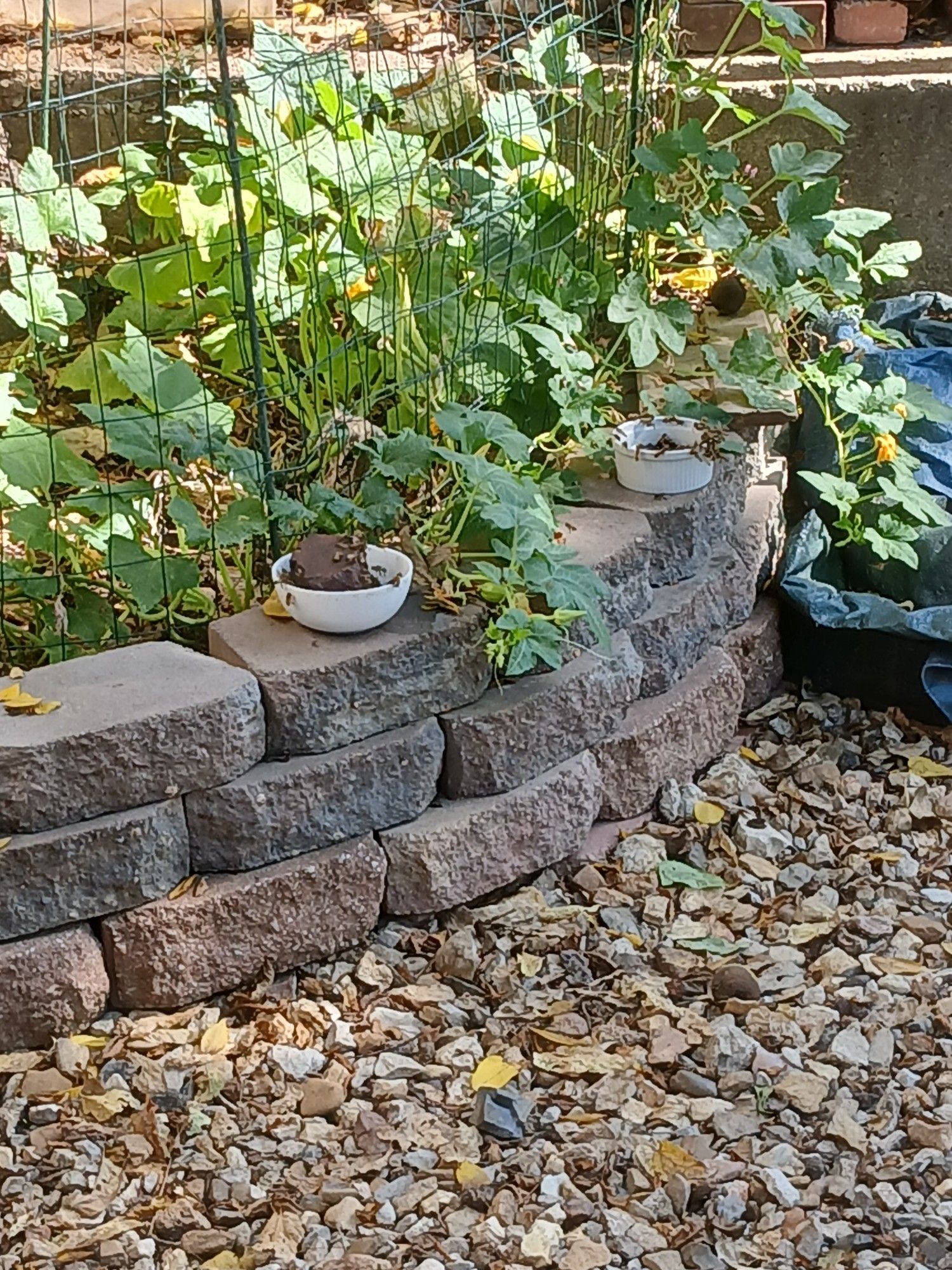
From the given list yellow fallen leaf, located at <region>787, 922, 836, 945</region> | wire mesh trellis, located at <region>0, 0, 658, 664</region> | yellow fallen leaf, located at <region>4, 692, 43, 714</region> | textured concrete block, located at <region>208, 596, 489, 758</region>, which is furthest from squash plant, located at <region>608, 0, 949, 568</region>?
yellow fallen leaf, located at <region>4, 692, 43, 714</region>

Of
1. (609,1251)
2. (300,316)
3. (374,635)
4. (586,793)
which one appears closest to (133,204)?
(300,316)

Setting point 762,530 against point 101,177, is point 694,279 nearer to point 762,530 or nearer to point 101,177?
point 762,530

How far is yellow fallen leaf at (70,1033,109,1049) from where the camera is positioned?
2.47 meters

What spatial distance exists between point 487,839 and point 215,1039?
1.83 feet

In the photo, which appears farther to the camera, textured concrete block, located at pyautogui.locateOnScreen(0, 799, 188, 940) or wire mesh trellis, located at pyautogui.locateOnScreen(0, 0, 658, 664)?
wire mesh trellis, located at pyautogui.locateOnScreen(0, 0, 658, 664)

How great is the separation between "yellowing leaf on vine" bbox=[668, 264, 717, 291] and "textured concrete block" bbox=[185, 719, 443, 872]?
1.53 metres

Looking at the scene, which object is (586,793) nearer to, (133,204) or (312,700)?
(312,700)

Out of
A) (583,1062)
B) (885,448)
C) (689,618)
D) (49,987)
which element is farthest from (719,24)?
(49,987)

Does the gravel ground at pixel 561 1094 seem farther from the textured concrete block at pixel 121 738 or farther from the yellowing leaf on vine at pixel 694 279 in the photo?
the yellowing leaf on vine at pixel 694 279

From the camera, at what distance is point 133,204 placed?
11.4 ft

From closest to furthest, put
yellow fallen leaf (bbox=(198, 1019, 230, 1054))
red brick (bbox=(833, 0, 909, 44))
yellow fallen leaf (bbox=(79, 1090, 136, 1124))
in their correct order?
1. yellow fallen leaf (bbox=(79, 1090, 136, 1124))
2. yellow fallen leaf (bbox=(198, 1019, 230, 1054))
3. red brick (bbox=(833, 0, 909, 44))

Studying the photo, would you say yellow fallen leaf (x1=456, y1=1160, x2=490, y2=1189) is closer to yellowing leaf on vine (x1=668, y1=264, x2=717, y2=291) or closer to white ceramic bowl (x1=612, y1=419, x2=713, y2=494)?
white ceramic bowl (x1=612, y1=419, x2=713, y2=494)

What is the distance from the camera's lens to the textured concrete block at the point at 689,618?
302 centimetres

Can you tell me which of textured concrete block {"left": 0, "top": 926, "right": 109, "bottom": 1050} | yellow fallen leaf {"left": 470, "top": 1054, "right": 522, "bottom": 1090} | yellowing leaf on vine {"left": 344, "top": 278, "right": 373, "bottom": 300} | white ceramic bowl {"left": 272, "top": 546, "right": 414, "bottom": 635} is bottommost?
yellow fallen leaf {"left": 470, "top": 1054, "right": 522, "bottom": 1090}
